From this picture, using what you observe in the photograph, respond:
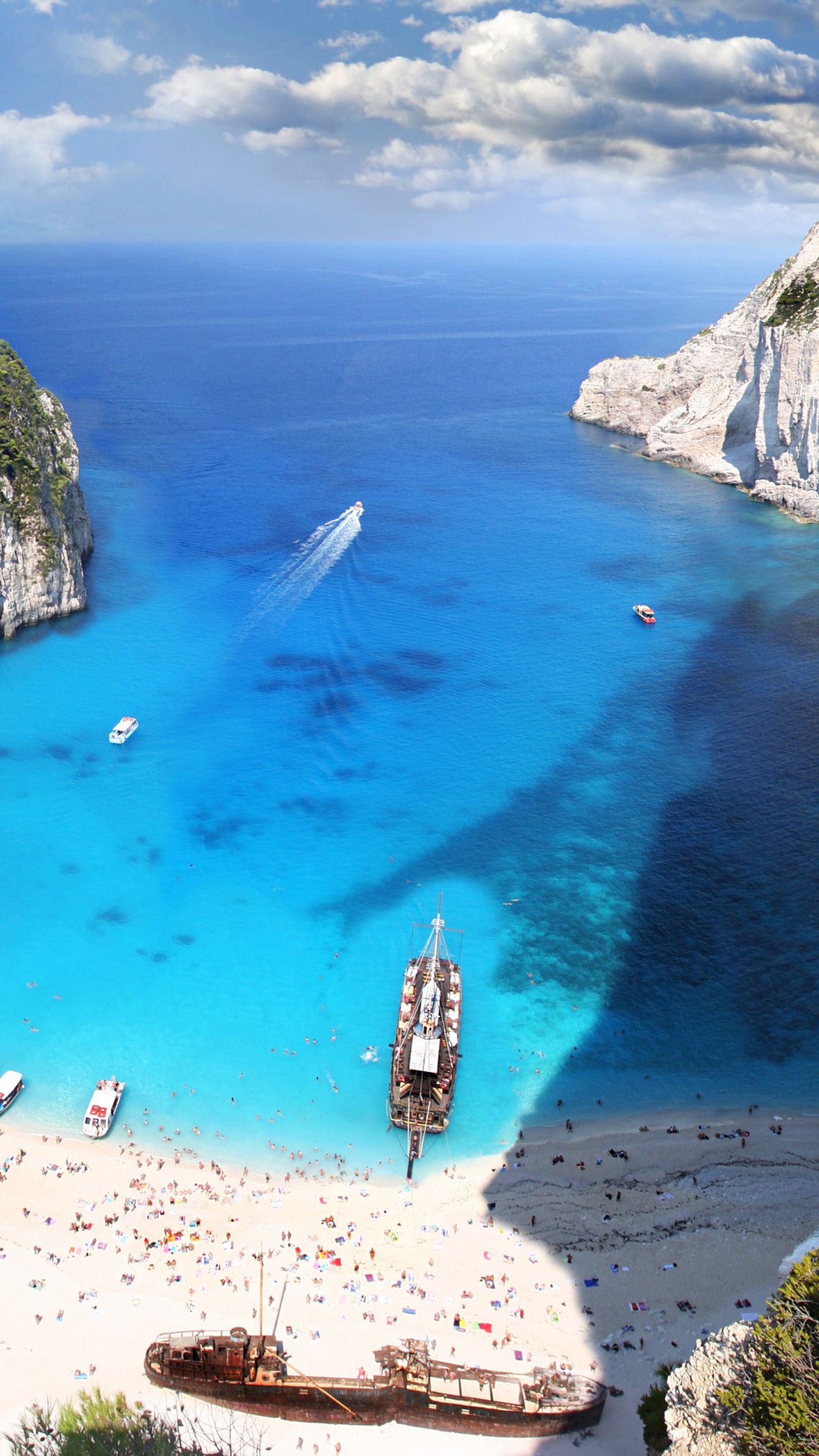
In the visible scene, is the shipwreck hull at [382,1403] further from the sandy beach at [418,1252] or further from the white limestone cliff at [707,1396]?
the white limestone cliff at [707,1396]

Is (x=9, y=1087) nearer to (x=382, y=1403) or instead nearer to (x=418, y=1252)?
(x=418, y=1252)

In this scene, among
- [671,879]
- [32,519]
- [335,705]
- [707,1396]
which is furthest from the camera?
[32,519]

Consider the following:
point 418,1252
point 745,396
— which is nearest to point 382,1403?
point 418,1252

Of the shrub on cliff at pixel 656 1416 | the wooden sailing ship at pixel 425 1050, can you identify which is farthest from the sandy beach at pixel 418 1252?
the wooden sailing ship at pixel 425 1050

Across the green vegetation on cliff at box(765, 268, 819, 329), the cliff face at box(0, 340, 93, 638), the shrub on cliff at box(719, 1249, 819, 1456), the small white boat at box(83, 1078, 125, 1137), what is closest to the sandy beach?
the small white boat at box(83, 1078, 125, 1137)

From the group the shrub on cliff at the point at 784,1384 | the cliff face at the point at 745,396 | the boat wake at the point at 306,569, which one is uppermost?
the cliff face at the point at 745,396

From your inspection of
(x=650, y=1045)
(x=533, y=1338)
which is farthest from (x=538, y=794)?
(x=533, y=1338)
